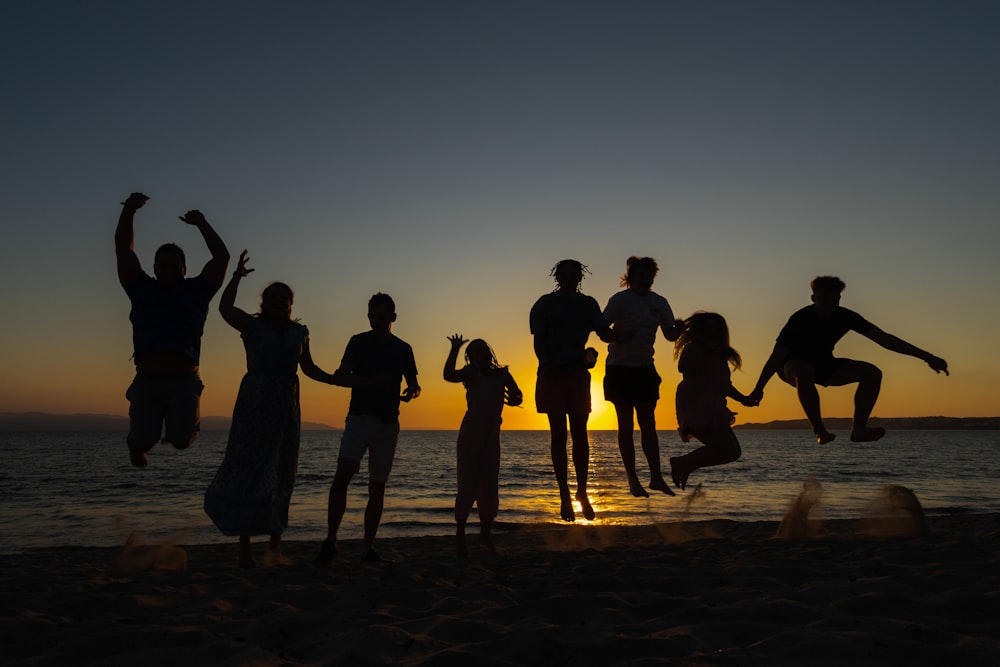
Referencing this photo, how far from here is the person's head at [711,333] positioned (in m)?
7.66

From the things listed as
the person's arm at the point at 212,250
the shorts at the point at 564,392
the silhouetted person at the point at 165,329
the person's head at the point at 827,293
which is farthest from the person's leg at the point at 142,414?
the person's head at the point at 827,293

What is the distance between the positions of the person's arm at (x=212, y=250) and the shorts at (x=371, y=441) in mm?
1859

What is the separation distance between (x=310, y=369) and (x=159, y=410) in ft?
4.30

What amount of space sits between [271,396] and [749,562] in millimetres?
4546

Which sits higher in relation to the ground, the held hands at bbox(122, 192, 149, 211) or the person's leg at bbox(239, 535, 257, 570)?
the held hands at bbox(122, 192, 149, 211)

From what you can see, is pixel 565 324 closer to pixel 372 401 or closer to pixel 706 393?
pixel 706 393

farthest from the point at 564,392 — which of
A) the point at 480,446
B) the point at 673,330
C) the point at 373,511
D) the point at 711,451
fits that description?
the point at 373,511

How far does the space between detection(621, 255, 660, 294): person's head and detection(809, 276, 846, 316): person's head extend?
1827mm

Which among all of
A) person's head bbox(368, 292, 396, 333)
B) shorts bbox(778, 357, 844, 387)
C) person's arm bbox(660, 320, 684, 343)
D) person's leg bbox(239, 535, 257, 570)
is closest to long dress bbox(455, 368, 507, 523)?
person's head bbox(368, 292, 396, 333)

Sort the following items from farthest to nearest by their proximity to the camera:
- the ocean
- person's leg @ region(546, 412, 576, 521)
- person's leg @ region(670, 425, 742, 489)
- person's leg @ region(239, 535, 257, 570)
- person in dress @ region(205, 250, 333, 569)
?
1. the ocean
2. person's leg @ region(546, 412, 576, 521)
3. person's leg @ region(670, 425, 742, 489)
4. person's leg @ region(239, 535, 257, 570)
5. person in dress @ region(205, 250, 333, 569)

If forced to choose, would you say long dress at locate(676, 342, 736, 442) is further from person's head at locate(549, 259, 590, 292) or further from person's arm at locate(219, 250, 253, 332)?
person's arm at locate(219, 250, 253, 332)

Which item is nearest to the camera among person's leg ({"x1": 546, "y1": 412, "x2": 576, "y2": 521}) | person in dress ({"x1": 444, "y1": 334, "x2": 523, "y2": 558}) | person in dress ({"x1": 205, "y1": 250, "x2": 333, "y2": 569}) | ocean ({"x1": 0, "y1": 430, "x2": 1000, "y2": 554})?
person in dress ({"x1": 205, "y1": 250, "x2": 333, "y2": 569})

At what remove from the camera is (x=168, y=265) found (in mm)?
5770

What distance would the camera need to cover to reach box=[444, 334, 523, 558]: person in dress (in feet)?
23.8
